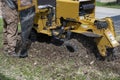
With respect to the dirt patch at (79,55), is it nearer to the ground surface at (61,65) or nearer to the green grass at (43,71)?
the ground surface at (61,65)

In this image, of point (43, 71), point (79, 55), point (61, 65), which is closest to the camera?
point (43, 71)

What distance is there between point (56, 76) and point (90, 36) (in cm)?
113

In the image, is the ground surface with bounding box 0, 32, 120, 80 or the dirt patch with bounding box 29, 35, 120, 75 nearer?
the ground surface with bounding box 0, 32, 120, 80

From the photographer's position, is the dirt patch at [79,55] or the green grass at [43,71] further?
the dirt patch at [79,55]

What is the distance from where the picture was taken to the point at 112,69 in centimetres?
720

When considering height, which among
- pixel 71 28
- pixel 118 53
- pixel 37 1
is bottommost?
pixel 118 53

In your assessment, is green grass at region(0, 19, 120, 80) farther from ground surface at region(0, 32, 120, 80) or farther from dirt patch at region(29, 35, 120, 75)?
dirt patch at region(29, 35, 120, 75)

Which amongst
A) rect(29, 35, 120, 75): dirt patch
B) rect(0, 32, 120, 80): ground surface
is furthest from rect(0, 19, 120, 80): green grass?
rect(29, 35, 120, 75): dirt patch

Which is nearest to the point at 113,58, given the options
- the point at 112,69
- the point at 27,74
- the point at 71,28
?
Answer: the point at 112,69

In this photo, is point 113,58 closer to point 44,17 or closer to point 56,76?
point 56,76

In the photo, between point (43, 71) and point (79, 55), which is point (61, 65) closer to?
point (43, 71)

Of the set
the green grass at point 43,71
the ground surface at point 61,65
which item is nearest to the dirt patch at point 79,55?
the ground surface at point 61,65

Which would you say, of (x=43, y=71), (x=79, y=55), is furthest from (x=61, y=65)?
(x=79, y=55)

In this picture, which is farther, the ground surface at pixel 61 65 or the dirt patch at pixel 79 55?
the dirt patch at pixel 79 55
